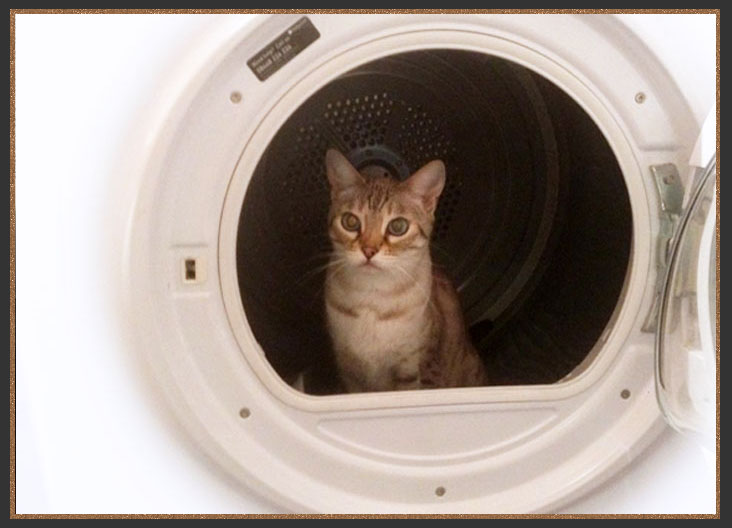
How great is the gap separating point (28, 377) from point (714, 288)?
2.64ft

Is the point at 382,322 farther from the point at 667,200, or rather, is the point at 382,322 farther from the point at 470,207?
the point at 667,200

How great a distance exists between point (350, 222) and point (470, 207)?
261 mm

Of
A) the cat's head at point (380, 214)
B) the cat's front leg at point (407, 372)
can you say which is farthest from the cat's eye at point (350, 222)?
the cat's front leg at point (407, 372)

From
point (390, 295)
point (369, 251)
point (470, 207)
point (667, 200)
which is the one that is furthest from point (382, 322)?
point (667, 200)

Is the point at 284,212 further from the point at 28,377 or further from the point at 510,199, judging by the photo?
the point at 28,377

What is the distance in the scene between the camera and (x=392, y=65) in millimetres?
1494

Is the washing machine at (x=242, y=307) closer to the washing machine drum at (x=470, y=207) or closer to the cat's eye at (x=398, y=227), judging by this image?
the washing machine drum at (x=470, y=207)

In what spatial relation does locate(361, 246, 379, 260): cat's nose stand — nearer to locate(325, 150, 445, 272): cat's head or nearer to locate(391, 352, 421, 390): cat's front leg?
locate(325, 150, 445, 272): cat's head

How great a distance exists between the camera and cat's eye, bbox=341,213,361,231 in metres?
1.41

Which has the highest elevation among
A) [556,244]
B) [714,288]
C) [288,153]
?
[288,153]

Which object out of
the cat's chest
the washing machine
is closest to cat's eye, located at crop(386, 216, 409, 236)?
the cat's chest

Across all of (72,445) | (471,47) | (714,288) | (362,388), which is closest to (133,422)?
(72,445)

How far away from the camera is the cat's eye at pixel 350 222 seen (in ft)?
4.64

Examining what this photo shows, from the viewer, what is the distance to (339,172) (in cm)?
143
